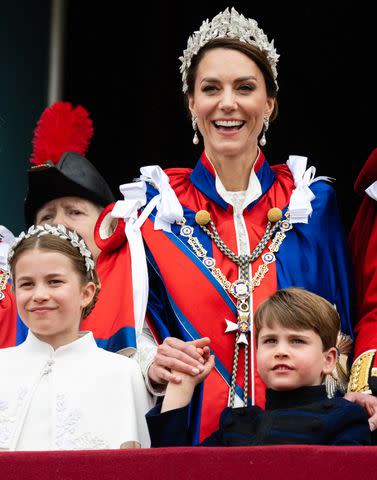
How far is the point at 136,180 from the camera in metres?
3.61

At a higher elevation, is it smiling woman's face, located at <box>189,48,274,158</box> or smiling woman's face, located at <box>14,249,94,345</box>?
smiling woman's face, located at <box>189,48,274,158</box>

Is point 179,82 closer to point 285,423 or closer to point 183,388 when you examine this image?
point 183,388

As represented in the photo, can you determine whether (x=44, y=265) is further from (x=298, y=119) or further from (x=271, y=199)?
(x=298, y=119)

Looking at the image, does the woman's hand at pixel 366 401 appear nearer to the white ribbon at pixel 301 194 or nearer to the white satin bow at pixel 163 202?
the white ribbon at pixel 301 194

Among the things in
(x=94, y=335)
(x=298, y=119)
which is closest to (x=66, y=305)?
(x=94, y=335)

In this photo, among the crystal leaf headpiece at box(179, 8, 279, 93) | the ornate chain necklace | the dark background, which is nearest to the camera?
the ornate chain necklace

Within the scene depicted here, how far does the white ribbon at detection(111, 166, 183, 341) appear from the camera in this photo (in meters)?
3.31

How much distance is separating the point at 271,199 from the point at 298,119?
5.94 feet

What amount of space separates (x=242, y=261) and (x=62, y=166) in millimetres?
1024

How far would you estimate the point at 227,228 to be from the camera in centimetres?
345

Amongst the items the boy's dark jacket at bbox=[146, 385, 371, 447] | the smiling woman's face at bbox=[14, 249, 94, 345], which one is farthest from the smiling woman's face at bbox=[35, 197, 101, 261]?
the boy's dark jacket at bbox=[146, 385, 371, 447]

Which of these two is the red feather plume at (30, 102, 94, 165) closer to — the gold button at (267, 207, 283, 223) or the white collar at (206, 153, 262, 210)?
the white collar at (206, 153, 262, 210)

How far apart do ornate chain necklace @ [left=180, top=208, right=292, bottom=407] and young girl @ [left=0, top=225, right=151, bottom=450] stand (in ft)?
1.14

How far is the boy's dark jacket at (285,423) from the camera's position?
273cm
